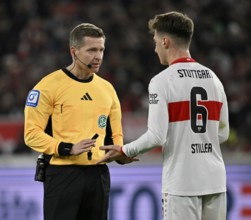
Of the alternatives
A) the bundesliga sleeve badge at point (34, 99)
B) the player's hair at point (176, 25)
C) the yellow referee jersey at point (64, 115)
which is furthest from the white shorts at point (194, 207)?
the bundesliga sleeve badge at point (34, 99)

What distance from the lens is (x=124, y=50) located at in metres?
13.2

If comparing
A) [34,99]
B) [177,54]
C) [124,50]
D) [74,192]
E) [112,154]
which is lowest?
[74,192]

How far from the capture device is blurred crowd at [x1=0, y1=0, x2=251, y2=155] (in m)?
12.1

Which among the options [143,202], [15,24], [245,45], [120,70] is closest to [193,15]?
[245,45]

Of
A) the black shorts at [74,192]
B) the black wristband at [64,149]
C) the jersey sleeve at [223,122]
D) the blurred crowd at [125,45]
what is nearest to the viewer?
the jersey sleeve at [223,122]

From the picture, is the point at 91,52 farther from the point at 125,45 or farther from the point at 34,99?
the point at 125,45

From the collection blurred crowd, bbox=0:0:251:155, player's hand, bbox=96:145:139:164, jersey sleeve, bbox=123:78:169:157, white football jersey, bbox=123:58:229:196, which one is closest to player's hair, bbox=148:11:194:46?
white football jersey, bbox=123:58:229:196

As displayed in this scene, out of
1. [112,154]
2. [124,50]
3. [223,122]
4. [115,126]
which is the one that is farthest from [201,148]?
[124,50]

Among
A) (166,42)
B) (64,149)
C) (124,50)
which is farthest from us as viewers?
(124,50)

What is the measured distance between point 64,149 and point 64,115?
248mm

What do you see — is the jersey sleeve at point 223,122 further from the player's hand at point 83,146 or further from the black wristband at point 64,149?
the black wristband at point 64,149

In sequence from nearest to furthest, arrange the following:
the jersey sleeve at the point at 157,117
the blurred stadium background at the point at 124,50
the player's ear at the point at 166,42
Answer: the jersey sleeve at the point at 157,117 → the player's ear at the point at 166,42 → the blurred stadium background at the point at 124,50

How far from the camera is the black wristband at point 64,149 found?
5203 millimetres

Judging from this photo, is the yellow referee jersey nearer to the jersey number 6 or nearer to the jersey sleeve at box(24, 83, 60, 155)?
the jersey sleeve at box(24, 83, 60, 155)
